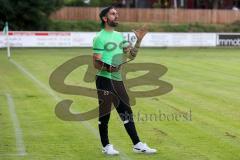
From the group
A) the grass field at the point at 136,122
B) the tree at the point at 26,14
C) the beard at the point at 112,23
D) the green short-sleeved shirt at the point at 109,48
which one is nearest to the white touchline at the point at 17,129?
the grass field at the point at 136,122

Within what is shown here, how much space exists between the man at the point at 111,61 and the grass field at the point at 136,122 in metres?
0.81

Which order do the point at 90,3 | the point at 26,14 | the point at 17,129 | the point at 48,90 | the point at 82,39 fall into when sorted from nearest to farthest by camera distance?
the point at 17,129 < the point at 48,90 < the point at 82,39 < the point at 26,14 < the point at 90,3

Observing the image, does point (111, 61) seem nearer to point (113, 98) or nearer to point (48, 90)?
point (113, 98)

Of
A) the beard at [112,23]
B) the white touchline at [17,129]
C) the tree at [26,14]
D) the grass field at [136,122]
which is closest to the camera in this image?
the beard at [112,23]

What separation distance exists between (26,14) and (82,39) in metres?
11.1

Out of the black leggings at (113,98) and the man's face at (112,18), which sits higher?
the man's face at (112,18)

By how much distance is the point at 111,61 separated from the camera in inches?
375

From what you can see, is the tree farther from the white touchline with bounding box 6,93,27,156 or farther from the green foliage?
the white touchline with bounding box 6,93,27,156

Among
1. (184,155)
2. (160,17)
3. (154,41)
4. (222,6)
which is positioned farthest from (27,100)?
(222,6)

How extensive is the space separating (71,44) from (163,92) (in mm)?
24341

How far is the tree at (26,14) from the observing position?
5134cm

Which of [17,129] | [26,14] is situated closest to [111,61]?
[17,129]

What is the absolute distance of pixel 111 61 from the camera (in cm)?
952

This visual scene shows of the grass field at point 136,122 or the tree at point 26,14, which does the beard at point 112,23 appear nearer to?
the grass field at point 136,122
